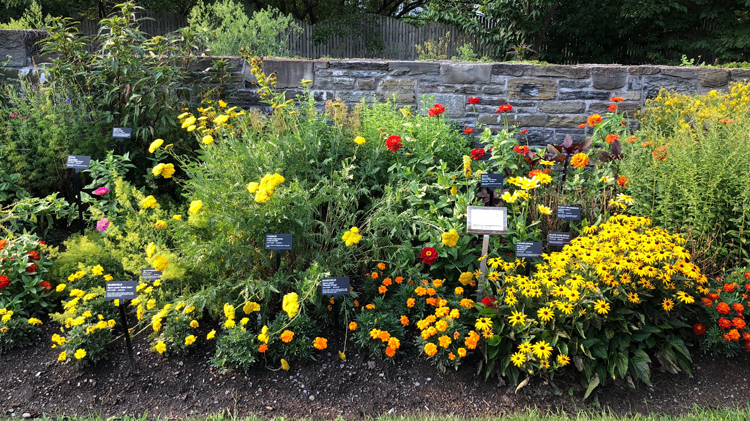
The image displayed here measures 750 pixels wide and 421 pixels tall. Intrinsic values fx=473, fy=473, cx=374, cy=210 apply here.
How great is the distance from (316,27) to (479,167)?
29.8ft

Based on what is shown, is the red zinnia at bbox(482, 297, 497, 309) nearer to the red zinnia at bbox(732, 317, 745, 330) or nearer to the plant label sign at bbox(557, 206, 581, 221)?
the plant label sign at bbox(557, 206, 581, 221)

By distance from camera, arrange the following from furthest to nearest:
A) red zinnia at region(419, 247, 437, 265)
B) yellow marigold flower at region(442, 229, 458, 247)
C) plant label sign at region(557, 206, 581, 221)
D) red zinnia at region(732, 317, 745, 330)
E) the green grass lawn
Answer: plant label sign at region(557, 206, 581, 221), red zinnia at region(419, 247, 437, 265), yellow marigold flower at region(442, 229, 458, 247), red zinnia at region(732, 317, 745, 330), the green grass lawn

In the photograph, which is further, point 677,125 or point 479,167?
point 677,125

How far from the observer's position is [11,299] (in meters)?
2.77

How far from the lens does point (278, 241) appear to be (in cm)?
251

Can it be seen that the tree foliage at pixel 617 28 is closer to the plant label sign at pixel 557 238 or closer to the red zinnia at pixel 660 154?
the red zinnia at pixel 660 154

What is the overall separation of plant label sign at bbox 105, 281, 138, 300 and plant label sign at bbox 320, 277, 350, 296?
0.92 meters

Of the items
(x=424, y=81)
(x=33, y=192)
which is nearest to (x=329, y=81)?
(x=424, y=81)

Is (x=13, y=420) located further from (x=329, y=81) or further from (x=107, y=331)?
(x=329, y=81)

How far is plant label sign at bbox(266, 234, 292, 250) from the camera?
8.18 feet

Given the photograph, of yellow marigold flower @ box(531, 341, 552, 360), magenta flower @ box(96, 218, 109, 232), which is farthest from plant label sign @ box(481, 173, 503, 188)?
magenta flower @ box(96, 218, 109, 232)

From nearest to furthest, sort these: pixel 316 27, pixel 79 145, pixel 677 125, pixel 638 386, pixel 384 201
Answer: pixel 638 386 → pixel 384 201 → pixel 79 145 → pixel 677 125 → pixel 316 27

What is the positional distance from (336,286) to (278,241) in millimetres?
396

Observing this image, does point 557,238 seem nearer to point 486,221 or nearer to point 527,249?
point 527,249
